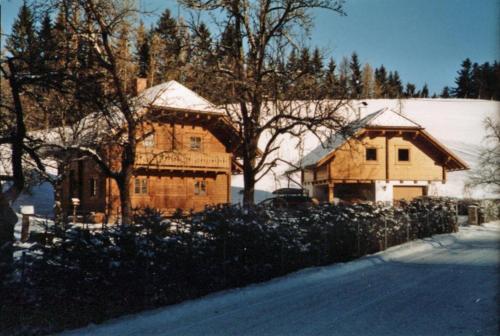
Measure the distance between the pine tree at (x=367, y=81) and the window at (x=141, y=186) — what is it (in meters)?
87.2

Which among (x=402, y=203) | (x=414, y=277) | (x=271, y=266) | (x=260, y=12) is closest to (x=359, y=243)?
(x=414, y=277)

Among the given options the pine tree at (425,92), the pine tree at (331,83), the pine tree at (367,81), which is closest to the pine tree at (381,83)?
the pine tree at (367,81)

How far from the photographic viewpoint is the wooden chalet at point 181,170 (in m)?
34.6

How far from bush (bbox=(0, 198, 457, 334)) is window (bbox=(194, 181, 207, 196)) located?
21.6 meters

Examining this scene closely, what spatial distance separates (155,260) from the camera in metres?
10.5

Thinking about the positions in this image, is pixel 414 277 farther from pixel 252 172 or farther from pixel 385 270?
pixel 252 172

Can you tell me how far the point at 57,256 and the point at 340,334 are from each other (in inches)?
196

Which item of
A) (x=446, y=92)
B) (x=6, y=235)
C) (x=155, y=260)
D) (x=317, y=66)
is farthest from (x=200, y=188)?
(x=446, y=92)

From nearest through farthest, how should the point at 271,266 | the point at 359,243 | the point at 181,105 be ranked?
the point at 271,266 → the point at 359,243 → the point at 181,105

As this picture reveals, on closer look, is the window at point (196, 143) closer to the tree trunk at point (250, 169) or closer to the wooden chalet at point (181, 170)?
the wooden chalet at point (181, 170)

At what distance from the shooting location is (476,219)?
31.7 metres

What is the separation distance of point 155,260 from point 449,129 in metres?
81.4

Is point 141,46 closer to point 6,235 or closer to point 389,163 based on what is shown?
point 6,235

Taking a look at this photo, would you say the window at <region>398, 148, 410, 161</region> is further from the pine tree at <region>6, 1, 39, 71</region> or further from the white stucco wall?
the pine tree at <region>6, 1, 39, 71</region>
